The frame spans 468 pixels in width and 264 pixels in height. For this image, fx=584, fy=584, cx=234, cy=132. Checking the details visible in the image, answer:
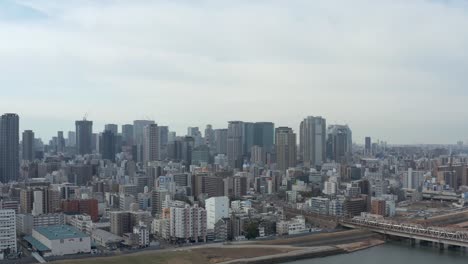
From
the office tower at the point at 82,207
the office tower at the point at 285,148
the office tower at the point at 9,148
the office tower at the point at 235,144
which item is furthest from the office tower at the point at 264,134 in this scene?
the office tower at the point at 82,207

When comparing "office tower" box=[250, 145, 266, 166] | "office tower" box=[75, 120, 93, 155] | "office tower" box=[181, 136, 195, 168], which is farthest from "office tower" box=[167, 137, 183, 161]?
"office tower" box=[75, 120, 93, 155]

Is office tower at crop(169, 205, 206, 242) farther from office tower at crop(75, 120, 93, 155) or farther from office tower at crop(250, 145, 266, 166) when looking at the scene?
office tower at crop(75, 120, 93, 155)

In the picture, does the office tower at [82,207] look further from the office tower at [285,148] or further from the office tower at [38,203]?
the office tower at [285,148]

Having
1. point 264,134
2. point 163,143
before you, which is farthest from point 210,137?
point 163,143

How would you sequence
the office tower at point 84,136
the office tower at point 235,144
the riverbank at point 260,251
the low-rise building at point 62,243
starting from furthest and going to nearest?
the office tower at point 84,136
the office tower at point 235,144
the low-rise building at point 62,243
the riverbank at point 260,251

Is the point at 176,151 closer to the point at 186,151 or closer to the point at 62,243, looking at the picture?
the point at 186,151
